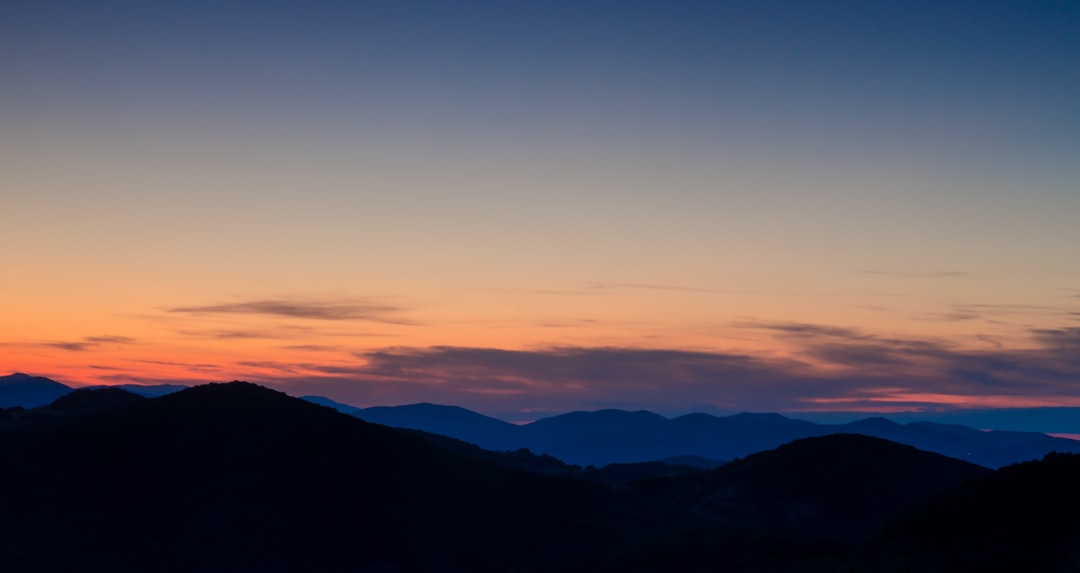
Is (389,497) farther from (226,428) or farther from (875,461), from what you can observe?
(875,461)

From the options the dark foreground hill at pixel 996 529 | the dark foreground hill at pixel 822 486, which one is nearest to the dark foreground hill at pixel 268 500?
the dark foreground hill at pixel 822 486

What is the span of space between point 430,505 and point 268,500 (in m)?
16.0

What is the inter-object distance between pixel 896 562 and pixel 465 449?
381 feet

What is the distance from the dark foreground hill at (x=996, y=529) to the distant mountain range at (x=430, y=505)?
0.11 m

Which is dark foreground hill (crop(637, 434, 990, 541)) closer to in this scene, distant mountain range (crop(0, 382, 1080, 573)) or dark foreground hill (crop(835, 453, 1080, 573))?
distant mountain range (crop(0, 382, 1080, 573))

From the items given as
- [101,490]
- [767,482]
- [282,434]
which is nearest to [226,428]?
[282,434]

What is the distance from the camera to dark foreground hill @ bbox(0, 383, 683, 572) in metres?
80.1

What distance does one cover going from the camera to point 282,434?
357 ft

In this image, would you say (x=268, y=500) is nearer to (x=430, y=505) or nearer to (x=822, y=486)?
(x=430, y=505)

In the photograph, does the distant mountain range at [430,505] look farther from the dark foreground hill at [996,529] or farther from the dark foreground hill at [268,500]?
the dark foreground hill at [268,500]

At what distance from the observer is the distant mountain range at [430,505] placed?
53.2m

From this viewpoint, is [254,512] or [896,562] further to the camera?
[254,512]

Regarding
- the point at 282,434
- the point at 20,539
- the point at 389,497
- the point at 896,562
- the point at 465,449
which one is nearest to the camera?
the point at 896,562

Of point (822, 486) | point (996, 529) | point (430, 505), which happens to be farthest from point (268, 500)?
point (822, 486)
